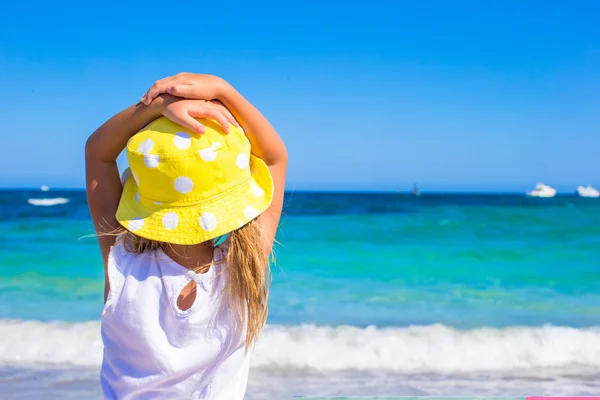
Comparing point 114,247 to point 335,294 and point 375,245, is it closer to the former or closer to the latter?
point 335,294

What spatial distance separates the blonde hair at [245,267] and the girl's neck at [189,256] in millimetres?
20

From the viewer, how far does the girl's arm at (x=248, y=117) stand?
1.17 m

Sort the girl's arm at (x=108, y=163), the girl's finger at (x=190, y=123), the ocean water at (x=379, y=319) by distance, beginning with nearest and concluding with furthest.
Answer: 1. the girl's finger at (x=190, y=123)
2. the girl's arm at (x=108, y=163)
3. the ocean water at (x=379, y=319)

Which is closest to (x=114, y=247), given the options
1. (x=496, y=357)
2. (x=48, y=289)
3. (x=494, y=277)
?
(x=496, y=357)

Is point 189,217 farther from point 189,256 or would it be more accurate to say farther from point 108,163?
point 108,163

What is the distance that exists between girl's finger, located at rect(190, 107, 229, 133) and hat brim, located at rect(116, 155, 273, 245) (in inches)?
5.0

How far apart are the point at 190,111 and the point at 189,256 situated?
0.29 metres

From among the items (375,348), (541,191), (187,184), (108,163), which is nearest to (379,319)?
(375,348)

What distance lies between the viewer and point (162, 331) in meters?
1.15

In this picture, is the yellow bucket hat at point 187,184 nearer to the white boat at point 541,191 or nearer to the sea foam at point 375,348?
the sea foam at point 375,348

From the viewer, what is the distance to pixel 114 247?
3.98ft

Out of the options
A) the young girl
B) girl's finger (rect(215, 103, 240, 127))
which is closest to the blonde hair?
the young girl

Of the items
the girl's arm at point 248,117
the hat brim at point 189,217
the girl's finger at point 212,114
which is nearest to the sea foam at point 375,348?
the girl's arm at point 248,117

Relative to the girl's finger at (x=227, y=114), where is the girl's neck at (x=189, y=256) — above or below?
below
